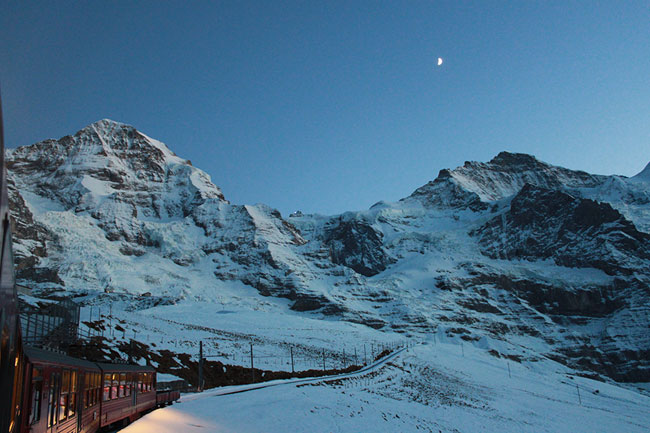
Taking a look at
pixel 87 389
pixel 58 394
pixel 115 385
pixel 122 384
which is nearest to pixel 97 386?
pixel 87 389

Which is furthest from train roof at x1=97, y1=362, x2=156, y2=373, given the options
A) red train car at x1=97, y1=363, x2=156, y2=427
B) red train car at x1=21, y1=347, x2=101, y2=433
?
red train car at x1=21, y1=347, x2=101, y2=433

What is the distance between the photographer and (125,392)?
773 inches

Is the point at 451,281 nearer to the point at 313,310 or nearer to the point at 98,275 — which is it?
the point at 313,310

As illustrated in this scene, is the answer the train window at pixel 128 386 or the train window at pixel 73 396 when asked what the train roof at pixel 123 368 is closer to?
the train window at pixel 128 386

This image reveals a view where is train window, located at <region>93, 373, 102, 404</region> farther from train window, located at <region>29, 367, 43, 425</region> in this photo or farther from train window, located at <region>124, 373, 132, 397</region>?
train window, located at <region>29, 367, 43, 425</region>

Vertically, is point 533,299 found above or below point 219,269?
below

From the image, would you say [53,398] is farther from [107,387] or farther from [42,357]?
[107,387]

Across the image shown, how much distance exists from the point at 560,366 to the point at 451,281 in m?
66.1

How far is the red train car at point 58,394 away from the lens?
9.12m

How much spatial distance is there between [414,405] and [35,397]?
31339mm

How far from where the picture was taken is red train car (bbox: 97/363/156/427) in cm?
1689

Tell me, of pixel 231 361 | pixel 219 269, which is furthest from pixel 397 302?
pixel 231 361

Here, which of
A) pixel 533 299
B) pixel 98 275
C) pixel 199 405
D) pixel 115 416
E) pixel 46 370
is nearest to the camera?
pixel 46 370

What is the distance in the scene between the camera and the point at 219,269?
194375 millimetres
